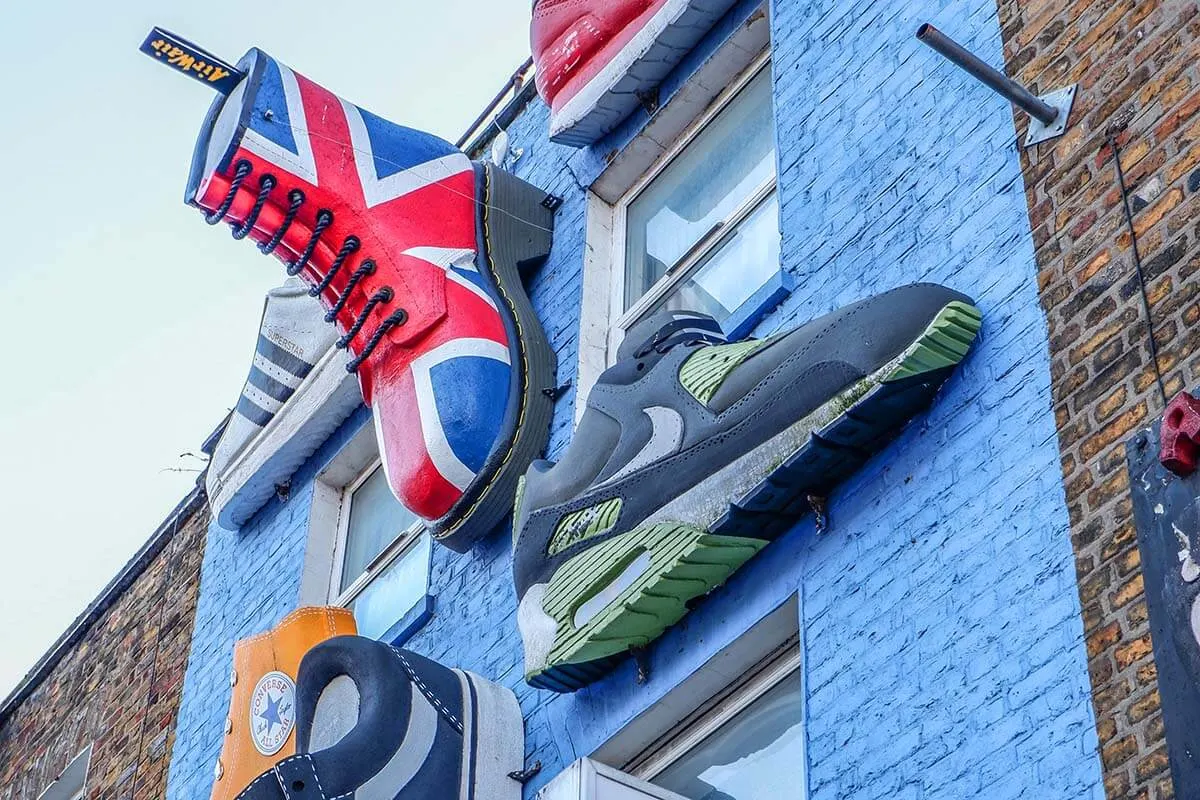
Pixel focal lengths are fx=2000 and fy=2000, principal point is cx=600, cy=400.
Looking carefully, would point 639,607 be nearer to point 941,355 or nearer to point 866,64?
point 941,355

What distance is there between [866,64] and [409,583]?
124 inches

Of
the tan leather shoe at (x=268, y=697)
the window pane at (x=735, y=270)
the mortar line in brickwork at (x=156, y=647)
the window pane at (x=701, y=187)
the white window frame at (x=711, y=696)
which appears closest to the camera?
the white window frame at (x=711, y=696)

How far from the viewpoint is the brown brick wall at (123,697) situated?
33.3 feet

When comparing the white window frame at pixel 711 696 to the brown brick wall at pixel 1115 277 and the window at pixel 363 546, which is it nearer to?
the brown brick wall at pixel 1115 277

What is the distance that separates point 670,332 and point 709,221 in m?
1.44

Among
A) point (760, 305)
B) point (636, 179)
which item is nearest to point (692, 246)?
point (636, 179)

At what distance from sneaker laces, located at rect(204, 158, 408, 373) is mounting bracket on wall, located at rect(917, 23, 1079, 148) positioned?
306 centimetres

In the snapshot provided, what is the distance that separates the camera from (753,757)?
612 cm

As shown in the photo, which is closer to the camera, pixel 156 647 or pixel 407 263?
pixel 407 263

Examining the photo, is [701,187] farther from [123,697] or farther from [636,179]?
[123,697]

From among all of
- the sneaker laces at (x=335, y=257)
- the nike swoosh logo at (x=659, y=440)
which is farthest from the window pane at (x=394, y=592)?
the nike swoosh logo at (x=659, y=440)

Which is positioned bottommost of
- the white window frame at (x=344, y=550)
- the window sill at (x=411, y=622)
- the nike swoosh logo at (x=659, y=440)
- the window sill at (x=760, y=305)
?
the nike swoosh logo at (x=659, y=440)

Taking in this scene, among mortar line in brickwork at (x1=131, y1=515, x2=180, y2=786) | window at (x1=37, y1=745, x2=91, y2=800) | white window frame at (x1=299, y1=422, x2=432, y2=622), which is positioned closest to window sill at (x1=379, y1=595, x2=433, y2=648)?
white window frame at (x1=299, y1=422, x2=432, y2=622)

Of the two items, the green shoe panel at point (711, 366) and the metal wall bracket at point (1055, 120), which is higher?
the metal wall bracket at point (1055, 120)
